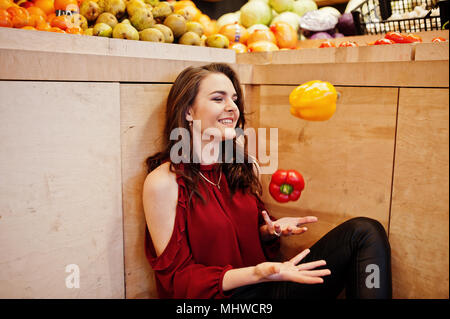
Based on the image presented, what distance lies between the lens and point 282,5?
8.53ft

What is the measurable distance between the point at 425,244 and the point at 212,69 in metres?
0.89

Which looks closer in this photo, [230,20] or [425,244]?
[425,244]

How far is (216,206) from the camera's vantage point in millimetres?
1306

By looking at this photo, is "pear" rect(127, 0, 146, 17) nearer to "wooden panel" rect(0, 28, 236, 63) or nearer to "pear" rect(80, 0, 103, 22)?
"pear" rect(80, 0, 103, 22)

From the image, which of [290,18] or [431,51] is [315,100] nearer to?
[431,51]

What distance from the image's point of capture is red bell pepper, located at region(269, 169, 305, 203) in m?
1.36

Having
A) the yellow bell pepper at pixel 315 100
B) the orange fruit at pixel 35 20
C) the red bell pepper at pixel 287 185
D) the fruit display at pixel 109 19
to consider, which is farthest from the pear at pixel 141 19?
the red bell pepper at pixel 287 185

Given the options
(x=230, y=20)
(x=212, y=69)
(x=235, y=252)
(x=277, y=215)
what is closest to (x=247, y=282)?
(x=235, y=252)

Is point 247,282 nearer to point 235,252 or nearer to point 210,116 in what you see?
point 235,252

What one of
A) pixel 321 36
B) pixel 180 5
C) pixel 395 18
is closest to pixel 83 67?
pixel 180 5

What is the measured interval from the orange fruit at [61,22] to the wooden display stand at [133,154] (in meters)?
0.25

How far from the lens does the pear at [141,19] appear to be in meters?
1.54

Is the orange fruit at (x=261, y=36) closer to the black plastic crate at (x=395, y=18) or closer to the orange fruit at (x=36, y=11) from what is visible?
the black plastic crate at (x=395, y=18)

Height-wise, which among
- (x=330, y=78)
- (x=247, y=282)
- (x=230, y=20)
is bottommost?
(x=247, y=282)
